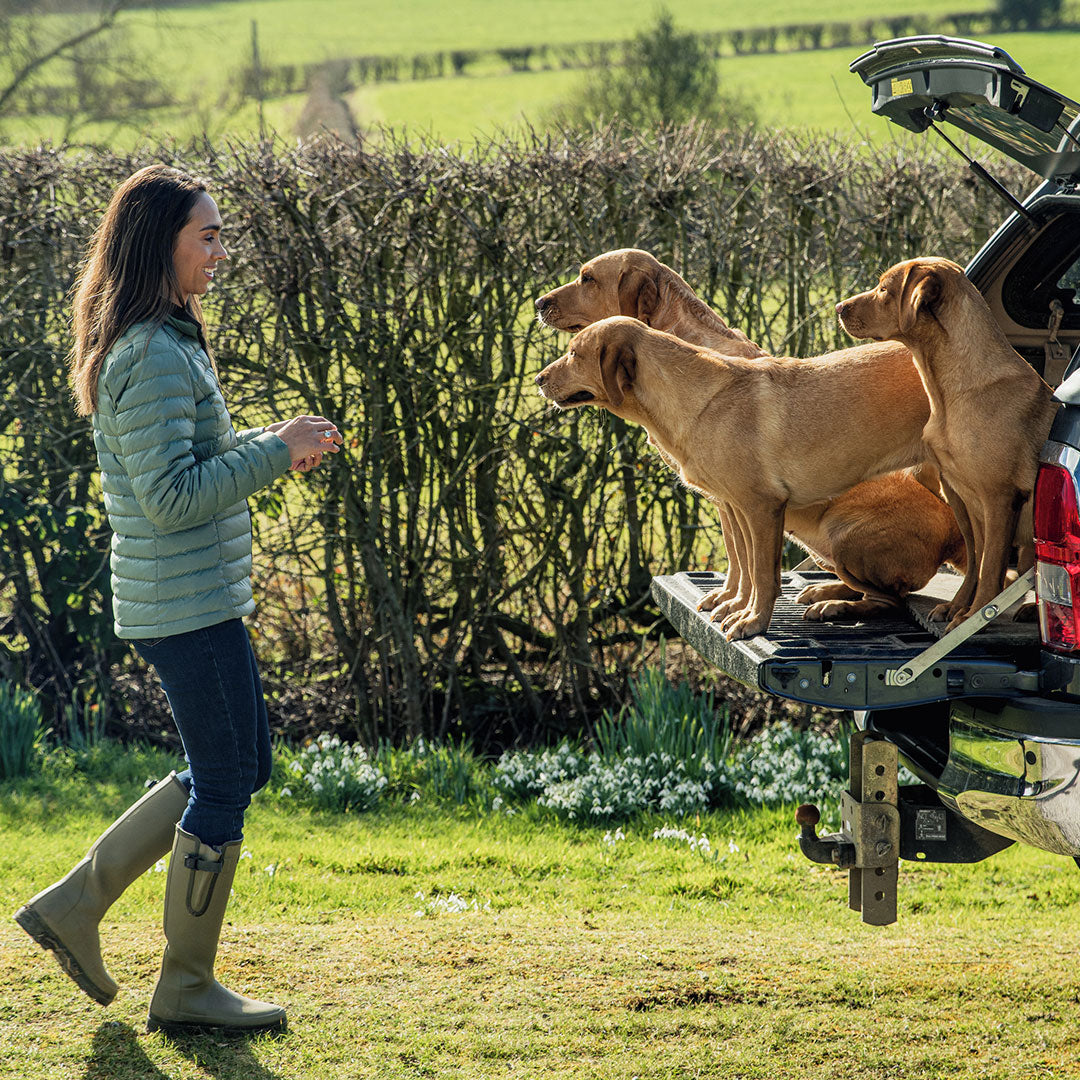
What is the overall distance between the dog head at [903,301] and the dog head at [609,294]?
2.59ft

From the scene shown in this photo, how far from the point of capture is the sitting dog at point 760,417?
318 centimetres

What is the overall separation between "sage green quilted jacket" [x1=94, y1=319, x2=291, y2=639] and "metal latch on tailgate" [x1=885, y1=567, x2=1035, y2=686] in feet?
5.31

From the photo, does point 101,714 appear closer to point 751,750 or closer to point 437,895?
point 437,895

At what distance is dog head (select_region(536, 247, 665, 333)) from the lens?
12.2ft

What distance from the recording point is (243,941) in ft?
13.1

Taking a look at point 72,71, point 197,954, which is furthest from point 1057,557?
point 72,71

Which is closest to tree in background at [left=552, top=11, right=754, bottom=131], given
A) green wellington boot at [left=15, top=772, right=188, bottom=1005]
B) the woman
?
the woman

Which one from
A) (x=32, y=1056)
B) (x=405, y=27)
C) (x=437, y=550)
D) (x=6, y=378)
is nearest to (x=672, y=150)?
(x=437, y=550)

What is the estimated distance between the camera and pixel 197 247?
3207mm

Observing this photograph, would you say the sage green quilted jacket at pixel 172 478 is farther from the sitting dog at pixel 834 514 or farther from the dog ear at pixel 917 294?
the dog ear at pixel 917 294

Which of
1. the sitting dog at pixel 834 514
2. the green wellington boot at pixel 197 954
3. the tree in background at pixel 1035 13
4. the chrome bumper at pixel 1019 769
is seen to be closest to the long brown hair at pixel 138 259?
the sitting dog at pixel 834 514

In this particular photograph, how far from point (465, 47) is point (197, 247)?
47050 mm

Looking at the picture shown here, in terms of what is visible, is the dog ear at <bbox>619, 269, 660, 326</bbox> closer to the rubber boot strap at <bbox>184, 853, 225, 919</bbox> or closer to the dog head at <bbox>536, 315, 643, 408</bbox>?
the dog head at <bbox>536, 315, 643, 408</bbox>

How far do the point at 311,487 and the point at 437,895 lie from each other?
2.18m
